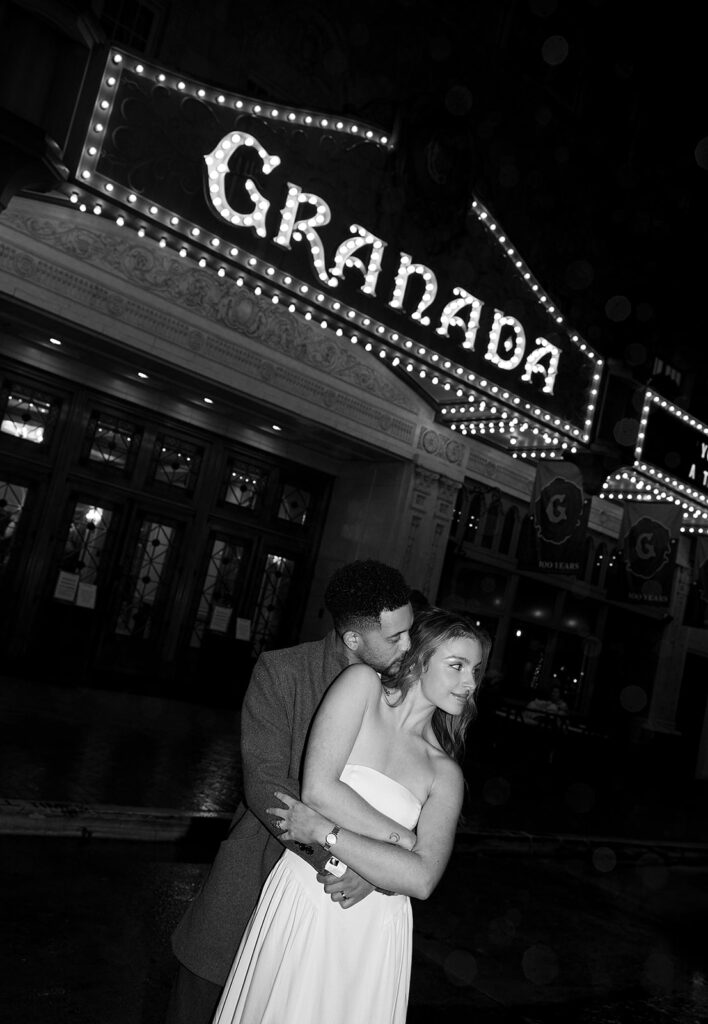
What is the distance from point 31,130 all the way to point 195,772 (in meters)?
5.77

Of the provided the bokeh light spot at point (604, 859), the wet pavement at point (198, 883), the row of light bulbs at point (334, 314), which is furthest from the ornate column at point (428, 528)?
the bokeh light spot at point (604, 859)

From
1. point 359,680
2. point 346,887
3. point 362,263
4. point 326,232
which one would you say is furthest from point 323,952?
point 362,263

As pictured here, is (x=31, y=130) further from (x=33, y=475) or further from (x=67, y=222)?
(x=33, y=475)

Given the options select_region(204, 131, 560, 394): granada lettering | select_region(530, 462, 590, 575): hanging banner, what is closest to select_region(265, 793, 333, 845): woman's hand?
select_region(204, 131, 560, 394): granada lettering

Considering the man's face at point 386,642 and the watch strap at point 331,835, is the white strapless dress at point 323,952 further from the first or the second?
the man's face at point 386,642

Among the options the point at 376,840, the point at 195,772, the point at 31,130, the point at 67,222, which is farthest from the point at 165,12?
the point at 376,840

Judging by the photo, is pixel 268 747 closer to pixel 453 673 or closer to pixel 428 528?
pixel 453 673

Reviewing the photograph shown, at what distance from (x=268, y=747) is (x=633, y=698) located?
17.1 meters

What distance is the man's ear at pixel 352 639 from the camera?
2.78 metres

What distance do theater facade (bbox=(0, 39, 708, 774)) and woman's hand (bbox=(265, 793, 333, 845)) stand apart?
5.83 m

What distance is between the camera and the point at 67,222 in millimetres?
9484

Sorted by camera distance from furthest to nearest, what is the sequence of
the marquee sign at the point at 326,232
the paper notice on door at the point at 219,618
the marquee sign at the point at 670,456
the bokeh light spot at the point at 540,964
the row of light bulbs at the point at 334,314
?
the paper notice on door at the point at 219,618, the marquee sign at the point at 670,456, the row of light bulbs at the point at 334,314, the marquee sign at the point at 326,232, the bokeh light spot at the point at 540,964

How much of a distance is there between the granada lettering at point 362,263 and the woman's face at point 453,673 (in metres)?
5.86

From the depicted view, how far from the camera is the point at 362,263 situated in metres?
8.55
